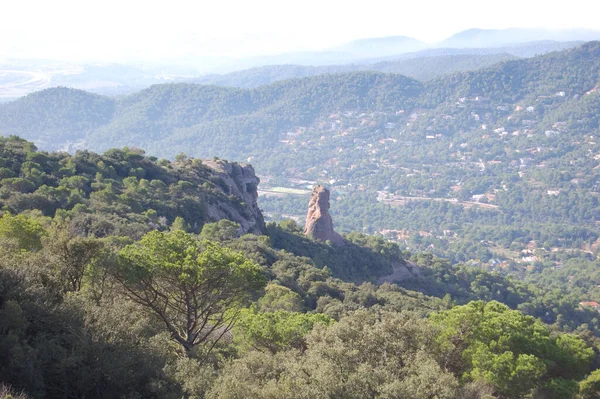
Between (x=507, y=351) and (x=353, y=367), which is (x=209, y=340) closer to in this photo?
(x=353, y=367)

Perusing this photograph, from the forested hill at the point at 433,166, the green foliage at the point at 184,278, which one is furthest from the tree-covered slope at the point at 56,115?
the green foliage at the point at 184,278

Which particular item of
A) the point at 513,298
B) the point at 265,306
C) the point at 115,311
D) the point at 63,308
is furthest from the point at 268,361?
the point at 513,298

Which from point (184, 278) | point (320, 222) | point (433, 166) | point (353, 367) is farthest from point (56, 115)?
point (353, 367)

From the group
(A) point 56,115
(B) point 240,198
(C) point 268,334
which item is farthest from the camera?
(A) point 56,115

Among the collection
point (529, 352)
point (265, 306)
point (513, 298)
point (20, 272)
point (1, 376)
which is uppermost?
point (20, 272)

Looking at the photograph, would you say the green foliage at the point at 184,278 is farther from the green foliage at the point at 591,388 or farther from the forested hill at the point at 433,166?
the forested hill at the point at 433,166

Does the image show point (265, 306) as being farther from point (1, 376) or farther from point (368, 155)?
point (368, 155)

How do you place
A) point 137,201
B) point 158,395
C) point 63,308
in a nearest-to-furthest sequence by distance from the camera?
1. point 158,395
2. point 63,308
3. point 137,201
